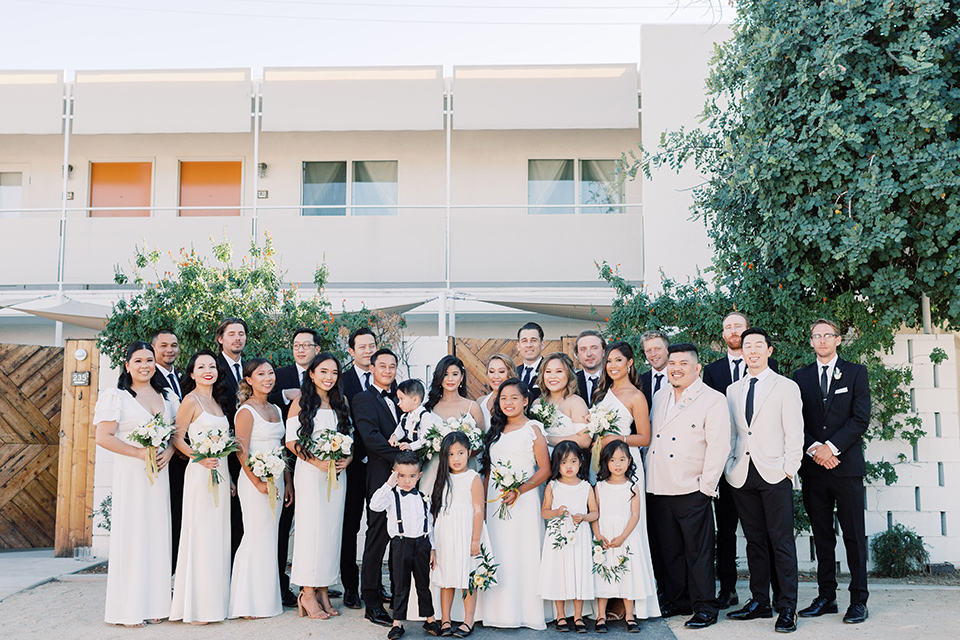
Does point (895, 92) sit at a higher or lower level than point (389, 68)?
lower

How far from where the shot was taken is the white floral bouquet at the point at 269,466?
6066 mm

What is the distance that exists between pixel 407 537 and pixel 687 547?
78.7 inches

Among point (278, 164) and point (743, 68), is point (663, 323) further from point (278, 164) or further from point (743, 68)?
point (278, 164)

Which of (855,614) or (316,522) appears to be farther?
(316,522)

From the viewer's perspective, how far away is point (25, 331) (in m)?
14.3

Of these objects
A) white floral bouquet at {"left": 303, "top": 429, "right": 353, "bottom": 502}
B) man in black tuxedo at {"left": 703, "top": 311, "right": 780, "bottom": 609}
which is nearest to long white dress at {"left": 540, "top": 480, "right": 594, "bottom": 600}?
man in black tuxedo at {"left": 703, "top": 311, "right": 780, "bottom": 609}

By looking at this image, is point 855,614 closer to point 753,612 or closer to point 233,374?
point 753,612

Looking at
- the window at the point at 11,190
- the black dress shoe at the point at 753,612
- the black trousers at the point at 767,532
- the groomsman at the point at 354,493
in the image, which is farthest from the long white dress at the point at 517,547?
the window at the point at 11,190

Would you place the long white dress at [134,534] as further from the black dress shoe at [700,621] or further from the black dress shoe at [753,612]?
the black dress shoe at [753,612]

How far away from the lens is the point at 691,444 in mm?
6105

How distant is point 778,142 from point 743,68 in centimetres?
89

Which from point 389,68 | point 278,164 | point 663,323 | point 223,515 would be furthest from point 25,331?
point 663,323

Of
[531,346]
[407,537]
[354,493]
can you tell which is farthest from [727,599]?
[354,493]

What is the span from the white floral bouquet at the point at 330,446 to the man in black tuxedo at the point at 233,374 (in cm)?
68
